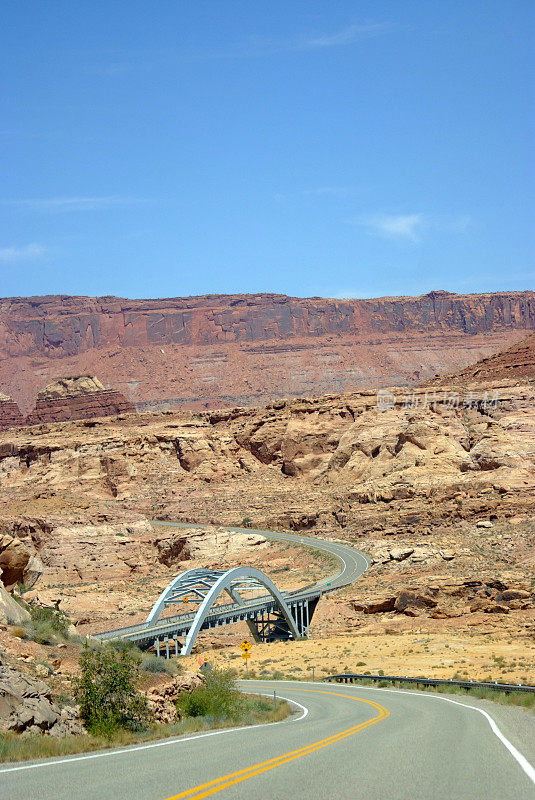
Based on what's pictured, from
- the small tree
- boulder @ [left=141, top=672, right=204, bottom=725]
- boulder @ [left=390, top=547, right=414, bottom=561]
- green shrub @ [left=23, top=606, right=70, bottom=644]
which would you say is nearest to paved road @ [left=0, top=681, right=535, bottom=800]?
the small tree

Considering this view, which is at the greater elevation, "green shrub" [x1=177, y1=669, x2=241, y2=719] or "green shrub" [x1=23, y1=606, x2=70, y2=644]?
"green shrub" [x1=23, y1=606, x2=70, y2=644]

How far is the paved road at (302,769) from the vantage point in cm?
919

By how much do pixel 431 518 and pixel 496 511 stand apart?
5.12m

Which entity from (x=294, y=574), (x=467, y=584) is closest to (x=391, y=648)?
(x=467, y=584)

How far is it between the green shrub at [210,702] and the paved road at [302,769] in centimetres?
297

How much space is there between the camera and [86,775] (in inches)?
396

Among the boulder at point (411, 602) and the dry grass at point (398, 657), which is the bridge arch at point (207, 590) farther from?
the boulder at point (411, 602)

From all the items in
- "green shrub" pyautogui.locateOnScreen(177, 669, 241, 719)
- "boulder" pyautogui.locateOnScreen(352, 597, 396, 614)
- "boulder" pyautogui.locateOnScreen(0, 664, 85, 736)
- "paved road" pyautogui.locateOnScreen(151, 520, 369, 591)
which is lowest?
"boulder" pyautogui.locateOnScreen(352, 597, 396, 614)

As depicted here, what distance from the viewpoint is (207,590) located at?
55562 mm

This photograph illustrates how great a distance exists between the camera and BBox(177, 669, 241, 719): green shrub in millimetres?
18781

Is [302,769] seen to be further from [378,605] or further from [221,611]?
[378,605]

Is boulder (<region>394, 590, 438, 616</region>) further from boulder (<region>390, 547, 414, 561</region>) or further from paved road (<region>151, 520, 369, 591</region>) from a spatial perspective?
boulder (<region>390, 547, 414, 561</region>)

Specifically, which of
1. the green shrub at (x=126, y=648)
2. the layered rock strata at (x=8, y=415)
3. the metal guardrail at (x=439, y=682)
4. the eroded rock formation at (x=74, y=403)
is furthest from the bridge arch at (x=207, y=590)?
the layered rock strata at (x=8, y=415)

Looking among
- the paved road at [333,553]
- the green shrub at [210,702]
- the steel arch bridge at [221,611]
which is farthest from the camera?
the paved road at [333,553]
